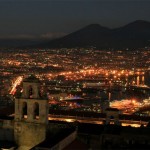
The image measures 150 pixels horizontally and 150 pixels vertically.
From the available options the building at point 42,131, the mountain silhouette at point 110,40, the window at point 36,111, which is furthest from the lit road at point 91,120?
the mountain silhouette at point 110,40

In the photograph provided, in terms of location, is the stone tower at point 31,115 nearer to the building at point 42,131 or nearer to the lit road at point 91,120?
the building at point 42,131

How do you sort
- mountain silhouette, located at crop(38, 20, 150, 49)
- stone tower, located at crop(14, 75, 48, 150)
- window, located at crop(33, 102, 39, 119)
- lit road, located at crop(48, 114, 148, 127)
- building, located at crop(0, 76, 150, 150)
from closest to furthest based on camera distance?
building, located at crop(0, 76, 150, 150) → stone tower, located at crop(14, 75, 48, 150) → window, located at crop(33, 102, 39, 119) → lit road, located at crop(48, 114, 148, 127) → mountain silhouette, located at crop(38, 20, 150, 49)

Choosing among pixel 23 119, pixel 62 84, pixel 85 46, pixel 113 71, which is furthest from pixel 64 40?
pixel 23 119

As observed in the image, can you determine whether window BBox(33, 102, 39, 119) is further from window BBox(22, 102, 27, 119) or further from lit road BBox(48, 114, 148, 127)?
lit road BBox(48, 114, 148, 127)

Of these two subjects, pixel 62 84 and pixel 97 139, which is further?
pixel 62 84

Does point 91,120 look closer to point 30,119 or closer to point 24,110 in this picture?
point 24,110

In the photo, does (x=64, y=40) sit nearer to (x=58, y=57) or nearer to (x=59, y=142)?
(x=58, y=57)

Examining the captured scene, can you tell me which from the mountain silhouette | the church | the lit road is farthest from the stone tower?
the mountain silhouette

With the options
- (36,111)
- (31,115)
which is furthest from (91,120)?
(31,115)
